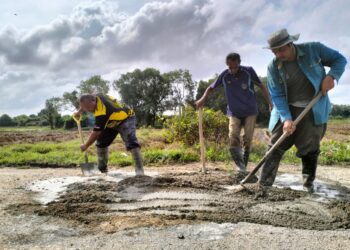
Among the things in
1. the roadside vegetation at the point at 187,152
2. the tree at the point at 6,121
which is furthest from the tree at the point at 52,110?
the roadside vegetation at the point at 187,152

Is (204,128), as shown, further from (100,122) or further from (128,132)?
(100,122)

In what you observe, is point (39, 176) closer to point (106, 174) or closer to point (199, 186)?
point (106, 174)

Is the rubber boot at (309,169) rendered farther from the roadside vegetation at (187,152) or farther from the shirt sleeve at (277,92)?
the roadside vegetation at (187,152)

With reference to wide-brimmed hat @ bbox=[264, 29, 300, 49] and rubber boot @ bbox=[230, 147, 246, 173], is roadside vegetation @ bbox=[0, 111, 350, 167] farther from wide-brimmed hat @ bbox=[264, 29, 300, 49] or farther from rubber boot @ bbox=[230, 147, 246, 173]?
wide-brimmed hat @ bbox=[264, 29, 300, 49]

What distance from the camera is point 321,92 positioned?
452cm

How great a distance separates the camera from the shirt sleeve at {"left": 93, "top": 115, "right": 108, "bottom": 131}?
6.03 metres

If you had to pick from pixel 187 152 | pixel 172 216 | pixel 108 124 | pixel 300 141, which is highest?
pixel 108 124

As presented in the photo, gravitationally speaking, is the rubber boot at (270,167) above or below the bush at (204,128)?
below

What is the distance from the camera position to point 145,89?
45.7 m

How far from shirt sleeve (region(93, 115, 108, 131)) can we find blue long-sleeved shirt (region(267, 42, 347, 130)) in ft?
8.79

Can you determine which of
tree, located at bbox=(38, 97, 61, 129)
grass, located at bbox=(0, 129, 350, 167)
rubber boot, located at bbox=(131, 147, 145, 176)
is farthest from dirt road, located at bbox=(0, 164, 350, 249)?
tree, located at bbox=(38, 97, 61, 129)

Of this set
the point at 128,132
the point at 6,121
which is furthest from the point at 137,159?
the point at 6,121

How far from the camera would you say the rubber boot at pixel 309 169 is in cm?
489

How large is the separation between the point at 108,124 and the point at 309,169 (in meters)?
3.21
